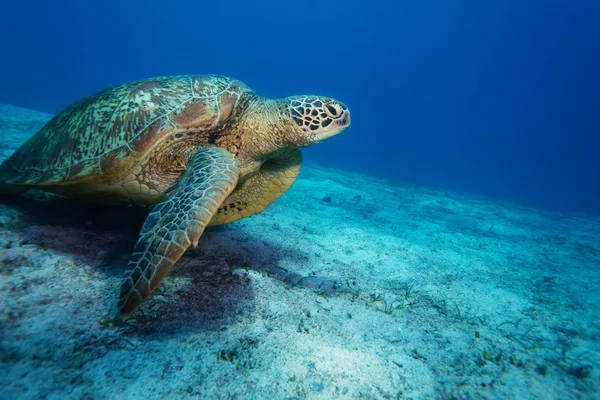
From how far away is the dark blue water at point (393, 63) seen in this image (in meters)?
68.7

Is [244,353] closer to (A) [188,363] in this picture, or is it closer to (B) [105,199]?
(A) [188,363]

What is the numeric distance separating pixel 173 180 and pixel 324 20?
156396mm

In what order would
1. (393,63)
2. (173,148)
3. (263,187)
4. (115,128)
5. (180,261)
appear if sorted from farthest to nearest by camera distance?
(393,63) < (263,187) < (173,148) < (115,128) < (180,261)

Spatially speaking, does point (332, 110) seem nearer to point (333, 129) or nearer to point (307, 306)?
point (333, 129)

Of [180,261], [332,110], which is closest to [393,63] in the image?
[332,110]

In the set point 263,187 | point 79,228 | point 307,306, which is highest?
point 263,187

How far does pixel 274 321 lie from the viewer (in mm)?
1955

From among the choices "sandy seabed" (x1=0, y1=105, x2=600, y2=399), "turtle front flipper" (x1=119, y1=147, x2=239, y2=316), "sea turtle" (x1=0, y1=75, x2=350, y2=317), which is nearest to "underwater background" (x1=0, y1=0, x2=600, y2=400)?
"sandy seabed" (x1=0, y1=105, x2=600, y2=399)

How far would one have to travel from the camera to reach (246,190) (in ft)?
12.0

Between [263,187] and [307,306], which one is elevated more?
[263,187]

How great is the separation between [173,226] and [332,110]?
92.1 inches

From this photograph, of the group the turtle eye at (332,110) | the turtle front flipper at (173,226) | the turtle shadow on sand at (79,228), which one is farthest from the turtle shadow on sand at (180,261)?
the turtle eye at (332,110)

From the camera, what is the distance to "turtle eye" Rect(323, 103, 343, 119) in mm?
3246

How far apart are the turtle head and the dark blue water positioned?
178 ft
